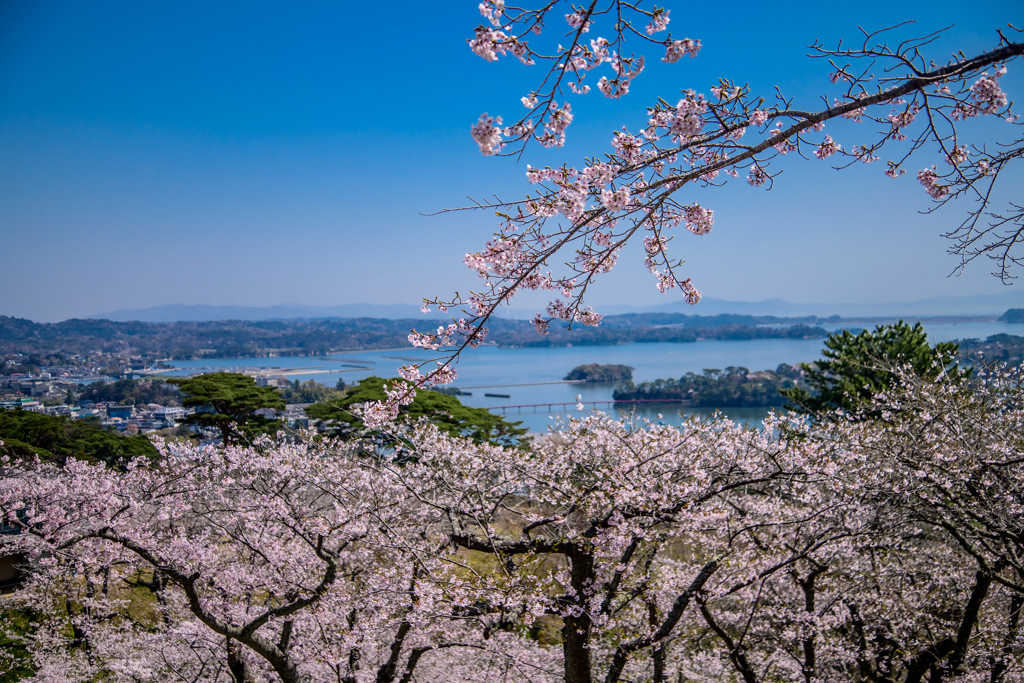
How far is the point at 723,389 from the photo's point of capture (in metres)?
32.5

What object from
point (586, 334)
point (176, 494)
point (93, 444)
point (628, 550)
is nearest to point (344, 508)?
point (176, 494)

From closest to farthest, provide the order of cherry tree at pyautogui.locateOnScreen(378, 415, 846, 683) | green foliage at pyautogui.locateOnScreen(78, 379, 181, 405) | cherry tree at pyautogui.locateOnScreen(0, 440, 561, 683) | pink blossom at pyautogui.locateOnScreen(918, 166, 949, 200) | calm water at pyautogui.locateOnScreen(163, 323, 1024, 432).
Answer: pink blossom at pyautogui.locateOnScreen(918, 166, 949, 200), cherry tree at pyautogui.locateOnScreen(378, 415, 846, 683), cherry tree at pyautogui.locateOnScreen(0, 440, 561, 683), green foliage at pyautogui.locateOnScreen(78, 379, 181, 405), calm water at pyautogui.locateOnScreen(163, 323, 1024, 432)

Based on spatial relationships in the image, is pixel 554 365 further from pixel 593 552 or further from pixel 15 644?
pixel 593 552

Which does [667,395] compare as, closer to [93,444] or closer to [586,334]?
[93,444]

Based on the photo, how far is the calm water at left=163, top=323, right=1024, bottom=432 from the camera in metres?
37.8

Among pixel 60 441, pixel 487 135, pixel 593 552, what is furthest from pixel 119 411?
pixel 487 135

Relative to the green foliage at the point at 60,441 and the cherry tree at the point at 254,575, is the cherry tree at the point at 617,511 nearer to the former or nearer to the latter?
the cherry tree at the point at 254,575

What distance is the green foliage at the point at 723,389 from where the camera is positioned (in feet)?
101

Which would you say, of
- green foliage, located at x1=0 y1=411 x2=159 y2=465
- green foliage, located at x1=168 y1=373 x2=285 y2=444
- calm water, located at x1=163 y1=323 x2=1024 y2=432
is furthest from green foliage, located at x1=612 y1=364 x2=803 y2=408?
green foliage, located at x1=0 y1=411 x2=159 y2=465

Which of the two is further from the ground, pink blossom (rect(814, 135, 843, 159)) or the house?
pink blossom (rect(814, 135, 843, 159))

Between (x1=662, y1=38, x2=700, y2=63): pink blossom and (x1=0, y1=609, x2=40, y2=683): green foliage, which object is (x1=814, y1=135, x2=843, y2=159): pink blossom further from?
(x1=0, y1=609, x2=40, y2=683): green foliage

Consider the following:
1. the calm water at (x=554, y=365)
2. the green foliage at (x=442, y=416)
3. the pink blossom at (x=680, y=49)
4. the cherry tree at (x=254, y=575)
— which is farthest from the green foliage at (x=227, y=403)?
Answer: the pink blossom at (x=680, y=49)

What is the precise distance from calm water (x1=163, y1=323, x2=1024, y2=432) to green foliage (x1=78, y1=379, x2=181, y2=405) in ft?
32.3

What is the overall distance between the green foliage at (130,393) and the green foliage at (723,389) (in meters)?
27.7
